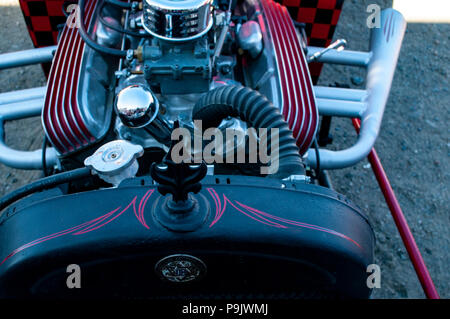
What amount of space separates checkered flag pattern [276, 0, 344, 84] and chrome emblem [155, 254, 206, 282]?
152 centimetres

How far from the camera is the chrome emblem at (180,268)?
2.90 ft

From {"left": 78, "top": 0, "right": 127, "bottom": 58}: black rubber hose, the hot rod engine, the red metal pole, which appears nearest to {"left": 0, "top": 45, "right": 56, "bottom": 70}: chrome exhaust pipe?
the hot rod engine

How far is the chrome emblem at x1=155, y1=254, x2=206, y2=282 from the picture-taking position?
88cm

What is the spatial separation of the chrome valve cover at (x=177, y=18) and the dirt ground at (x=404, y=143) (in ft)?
4.10

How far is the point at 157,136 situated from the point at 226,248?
481mm

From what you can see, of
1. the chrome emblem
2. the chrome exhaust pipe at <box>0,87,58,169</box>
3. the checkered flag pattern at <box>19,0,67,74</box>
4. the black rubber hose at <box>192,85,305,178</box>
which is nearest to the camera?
the chrome emblem

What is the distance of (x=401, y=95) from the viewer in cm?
270

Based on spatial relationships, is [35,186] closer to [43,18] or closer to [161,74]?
[161,74]

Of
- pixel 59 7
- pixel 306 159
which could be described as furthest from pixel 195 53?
pixel 59 7

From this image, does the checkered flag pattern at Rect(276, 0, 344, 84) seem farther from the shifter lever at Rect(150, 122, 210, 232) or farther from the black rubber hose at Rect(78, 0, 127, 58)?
the shifter lever at Rect(150, 122, 210, 232)

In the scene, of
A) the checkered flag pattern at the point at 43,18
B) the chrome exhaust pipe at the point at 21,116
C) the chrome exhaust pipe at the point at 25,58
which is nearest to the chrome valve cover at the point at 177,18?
the chrome exhaust pipe at the point at 21,116

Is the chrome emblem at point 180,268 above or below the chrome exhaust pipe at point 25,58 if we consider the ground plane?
below

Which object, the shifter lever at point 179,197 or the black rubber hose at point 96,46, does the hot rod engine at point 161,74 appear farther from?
the shifter lever at point 179,197
